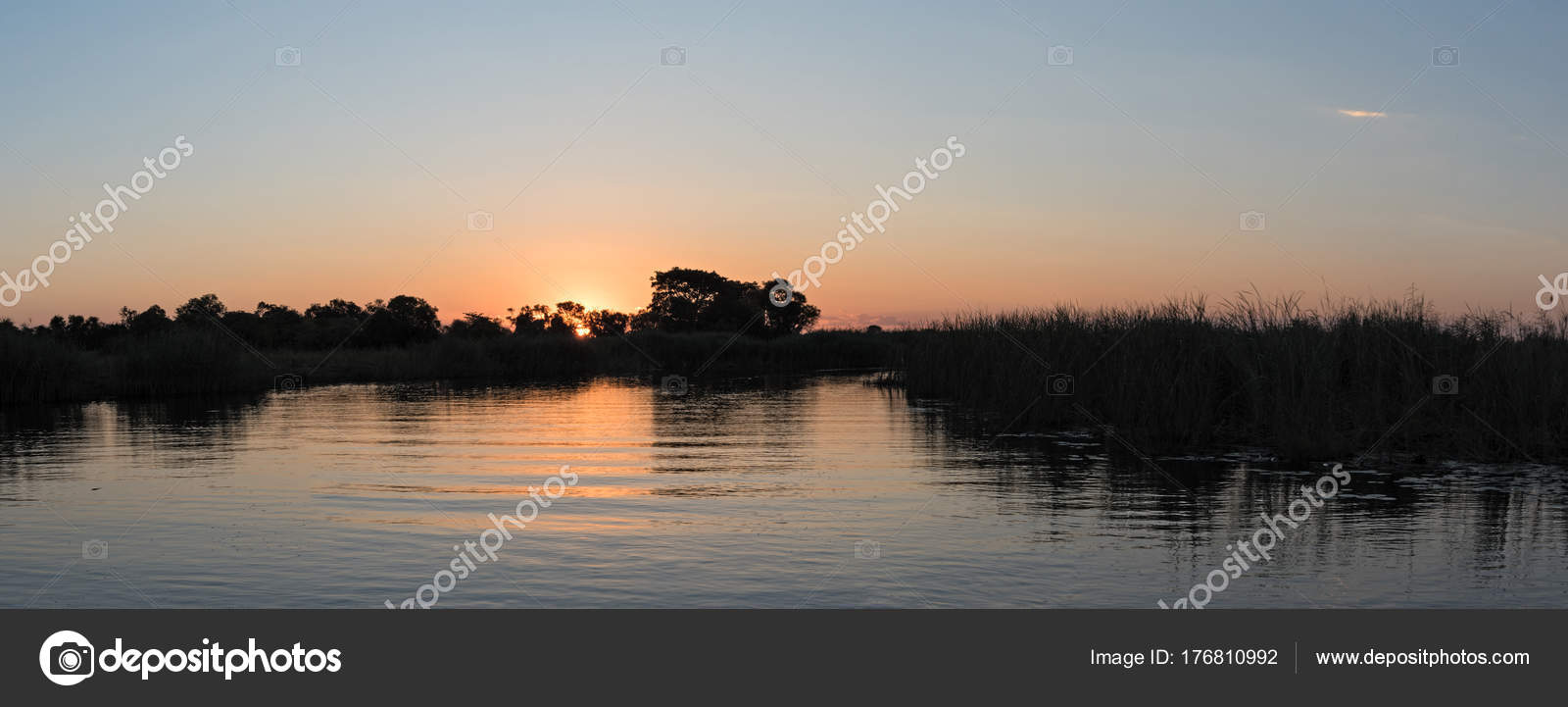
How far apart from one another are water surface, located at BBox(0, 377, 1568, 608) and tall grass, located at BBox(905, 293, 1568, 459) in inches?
Answer: 37.4

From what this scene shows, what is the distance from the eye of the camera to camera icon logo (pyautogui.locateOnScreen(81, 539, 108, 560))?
9.46 meters

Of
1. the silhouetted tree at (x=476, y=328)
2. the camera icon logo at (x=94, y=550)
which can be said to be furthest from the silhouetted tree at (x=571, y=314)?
the camera icon logo at (x=94, y=550)

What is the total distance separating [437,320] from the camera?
71625 millimetres

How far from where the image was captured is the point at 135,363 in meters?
34.4

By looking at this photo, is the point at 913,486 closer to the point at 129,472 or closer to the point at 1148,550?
the point at 1148,550

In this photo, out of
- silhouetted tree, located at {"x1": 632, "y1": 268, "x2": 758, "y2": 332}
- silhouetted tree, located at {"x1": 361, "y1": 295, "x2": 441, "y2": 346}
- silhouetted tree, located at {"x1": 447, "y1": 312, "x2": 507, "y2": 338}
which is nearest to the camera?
silhouetted tree, located at {"x1": 447, "y1": 312, "x2": 507, "y2": 338}

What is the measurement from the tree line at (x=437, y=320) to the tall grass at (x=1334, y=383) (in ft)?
108

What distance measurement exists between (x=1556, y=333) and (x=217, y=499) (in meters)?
19.2

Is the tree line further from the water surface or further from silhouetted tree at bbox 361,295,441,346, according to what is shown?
the water surface

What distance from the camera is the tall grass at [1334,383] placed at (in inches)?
623
